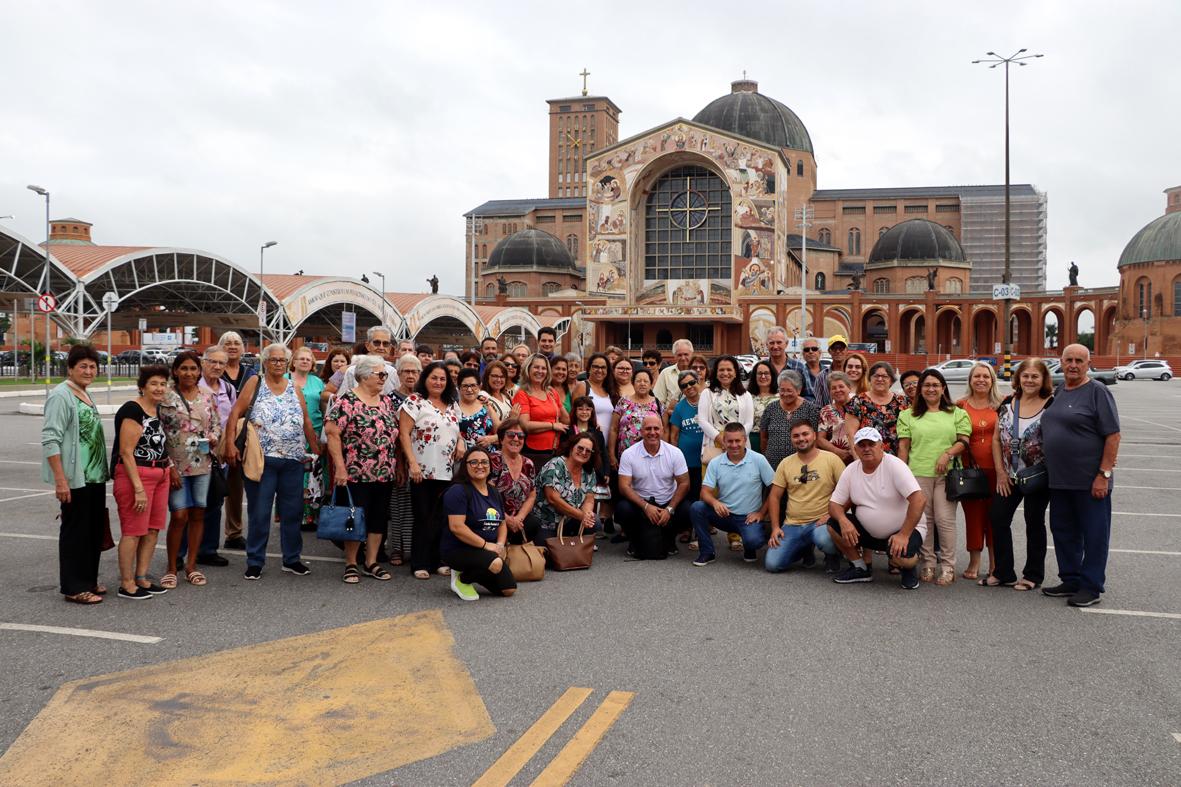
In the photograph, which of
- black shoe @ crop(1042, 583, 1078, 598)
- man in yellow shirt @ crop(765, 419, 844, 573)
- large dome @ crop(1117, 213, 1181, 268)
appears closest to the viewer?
black shoe @ crop(1042, 583, 1078, 598)

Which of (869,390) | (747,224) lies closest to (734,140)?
(747,224)

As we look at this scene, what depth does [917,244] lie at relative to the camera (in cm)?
7312

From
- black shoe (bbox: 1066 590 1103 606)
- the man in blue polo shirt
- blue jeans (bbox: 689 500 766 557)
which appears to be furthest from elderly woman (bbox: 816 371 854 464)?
black shoe (bbox: 1066 590 1103 606)

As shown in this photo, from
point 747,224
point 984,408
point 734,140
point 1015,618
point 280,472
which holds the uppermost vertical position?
point 734,140

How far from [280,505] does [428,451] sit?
1.26m

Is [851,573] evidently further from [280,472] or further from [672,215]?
[672,215]

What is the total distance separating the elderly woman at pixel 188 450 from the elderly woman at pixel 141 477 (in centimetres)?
11

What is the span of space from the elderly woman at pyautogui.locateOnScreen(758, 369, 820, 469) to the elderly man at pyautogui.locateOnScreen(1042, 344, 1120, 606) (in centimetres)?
201

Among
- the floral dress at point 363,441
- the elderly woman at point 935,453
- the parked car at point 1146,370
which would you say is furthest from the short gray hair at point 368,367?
the parked car at point 1146,370

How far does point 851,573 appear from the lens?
277 inches

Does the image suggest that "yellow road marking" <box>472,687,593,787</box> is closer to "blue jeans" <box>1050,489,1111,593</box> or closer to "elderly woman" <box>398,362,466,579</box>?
"elderly woman" <box>398,362,466,579</box>

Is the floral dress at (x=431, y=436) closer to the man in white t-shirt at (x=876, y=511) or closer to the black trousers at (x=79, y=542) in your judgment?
the black trousers at (x=79, y=542)

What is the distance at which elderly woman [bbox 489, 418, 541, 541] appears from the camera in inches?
283

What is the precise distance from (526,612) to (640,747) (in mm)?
2254
